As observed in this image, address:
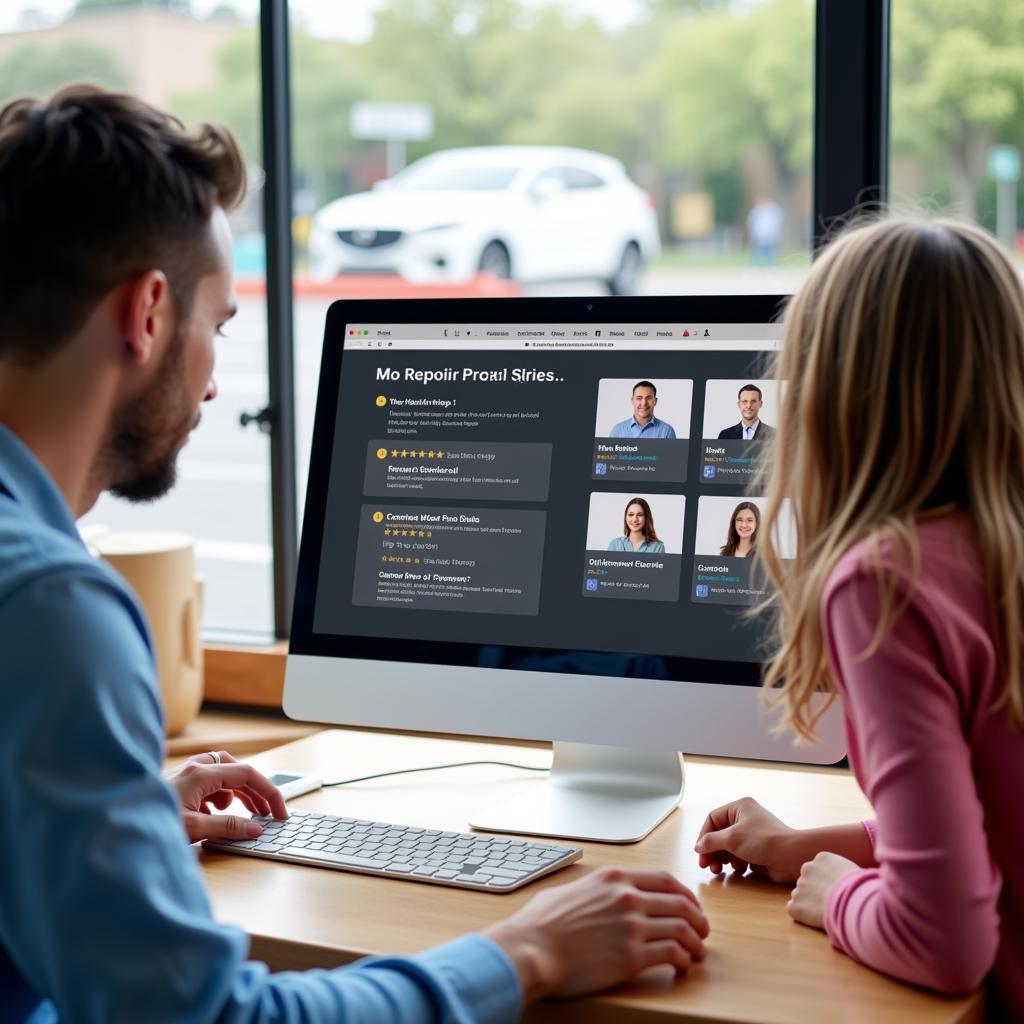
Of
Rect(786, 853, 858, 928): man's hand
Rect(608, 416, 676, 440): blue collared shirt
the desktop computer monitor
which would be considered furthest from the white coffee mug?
Rect(786, 853, 858, 928): man's hand

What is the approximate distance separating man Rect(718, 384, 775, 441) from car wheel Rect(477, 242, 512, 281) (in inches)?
53.5

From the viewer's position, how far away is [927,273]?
1.05m

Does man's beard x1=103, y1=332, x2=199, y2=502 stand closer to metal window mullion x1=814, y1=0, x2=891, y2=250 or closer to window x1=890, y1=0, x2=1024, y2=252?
metal window mullion x1=814, y1=0, x2=891, y2=250

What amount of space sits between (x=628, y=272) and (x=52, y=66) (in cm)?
111

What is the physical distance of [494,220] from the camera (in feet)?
8.58

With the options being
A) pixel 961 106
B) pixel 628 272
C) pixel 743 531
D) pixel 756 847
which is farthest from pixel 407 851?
pixel 628 272

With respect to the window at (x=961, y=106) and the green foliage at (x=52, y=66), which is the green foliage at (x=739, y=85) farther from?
the green foliage at (x=52, y=66)

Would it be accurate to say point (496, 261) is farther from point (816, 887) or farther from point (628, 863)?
point (816, 887)

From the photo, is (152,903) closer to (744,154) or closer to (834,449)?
(834,449)

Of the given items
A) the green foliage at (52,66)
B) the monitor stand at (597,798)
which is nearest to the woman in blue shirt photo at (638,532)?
the monitor stand at (597,798)

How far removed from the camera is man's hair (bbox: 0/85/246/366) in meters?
0.94

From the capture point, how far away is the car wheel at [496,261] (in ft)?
8.73

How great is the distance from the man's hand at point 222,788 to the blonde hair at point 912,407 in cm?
56

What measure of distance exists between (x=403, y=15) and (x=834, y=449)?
6.30ft
